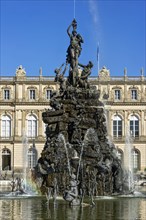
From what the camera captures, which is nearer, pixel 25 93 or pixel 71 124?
pixel 71 124

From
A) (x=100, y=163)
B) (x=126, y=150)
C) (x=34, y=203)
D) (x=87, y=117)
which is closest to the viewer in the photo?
(x=34, y=203)

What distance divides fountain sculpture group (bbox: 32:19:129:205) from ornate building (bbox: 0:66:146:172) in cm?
5360

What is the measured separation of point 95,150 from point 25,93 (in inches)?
2261

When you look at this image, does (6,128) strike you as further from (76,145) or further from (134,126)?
(76,145)

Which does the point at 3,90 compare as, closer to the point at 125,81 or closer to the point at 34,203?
the point at 125,81

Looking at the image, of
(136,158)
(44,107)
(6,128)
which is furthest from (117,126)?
(6,128)

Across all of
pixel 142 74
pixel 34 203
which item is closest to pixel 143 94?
pixel 142 74

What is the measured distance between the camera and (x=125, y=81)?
83.9 m

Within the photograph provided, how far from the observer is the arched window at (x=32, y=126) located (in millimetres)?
83688

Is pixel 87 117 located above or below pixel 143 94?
below

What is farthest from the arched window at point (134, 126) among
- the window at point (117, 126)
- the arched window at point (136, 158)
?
the arched window at point (136, 158)

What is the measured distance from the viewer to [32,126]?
275ft

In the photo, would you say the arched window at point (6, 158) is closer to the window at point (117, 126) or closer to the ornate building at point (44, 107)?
the ornate building at point (44, 107)

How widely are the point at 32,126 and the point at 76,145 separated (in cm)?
5735
